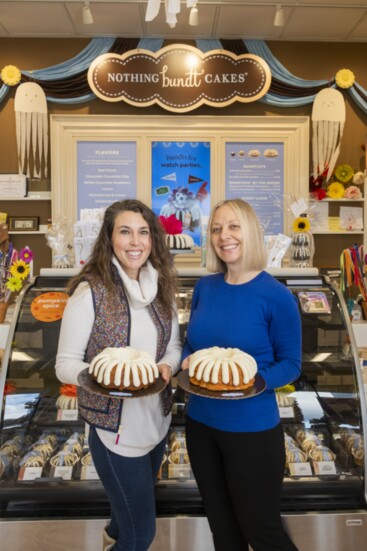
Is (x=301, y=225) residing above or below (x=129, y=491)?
above

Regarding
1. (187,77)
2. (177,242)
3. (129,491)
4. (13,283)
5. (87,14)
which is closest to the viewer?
(129,491)

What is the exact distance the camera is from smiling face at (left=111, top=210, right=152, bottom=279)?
1.75m

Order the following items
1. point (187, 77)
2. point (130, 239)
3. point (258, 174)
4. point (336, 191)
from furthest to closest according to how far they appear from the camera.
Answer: point (258, 174) → point (336, 191) → point (187, 77) → point (130, 239)

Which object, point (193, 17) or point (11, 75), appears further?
point (11, 75)

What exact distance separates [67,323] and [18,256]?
115 centimetres

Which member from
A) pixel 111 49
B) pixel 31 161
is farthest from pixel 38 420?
pixel 111 49

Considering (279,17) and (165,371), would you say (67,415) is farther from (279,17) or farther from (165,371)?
(279,17)

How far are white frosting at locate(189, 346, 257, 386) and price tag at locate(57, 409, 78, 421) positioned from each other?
2.63ft

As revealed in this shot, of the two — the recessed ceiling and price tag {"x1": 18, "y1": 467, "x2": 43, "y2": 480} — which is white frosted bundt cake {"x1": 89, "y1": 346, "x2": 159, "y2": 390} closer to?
price tag {"x1": 18, "y1": 467, "x2": 43, "y2": 480}

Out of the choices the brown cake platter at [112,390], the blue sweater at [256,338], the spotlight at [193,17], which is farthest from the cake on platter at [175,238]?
the spotlight at [193,17]

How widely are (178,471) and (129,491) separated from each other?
1.57ft

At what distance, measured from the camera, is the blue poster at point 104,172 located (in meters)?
4.84

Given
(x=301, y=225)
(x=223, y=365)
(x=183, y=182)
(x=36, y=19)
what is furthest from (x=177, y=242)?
(x=36, y=19)

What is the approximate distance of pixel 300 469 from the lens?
2088 mm
